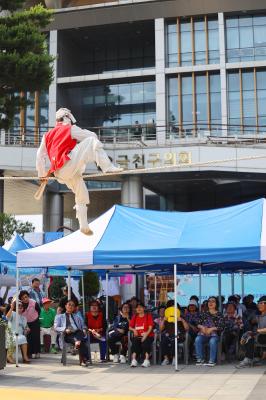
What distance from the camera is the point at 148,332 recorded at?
11523 mm

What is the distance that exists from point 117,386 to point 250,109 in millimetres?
27377

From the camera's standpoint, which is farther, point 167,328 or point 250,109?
point 250,109

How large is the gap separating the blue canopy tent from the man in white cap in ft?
13.6

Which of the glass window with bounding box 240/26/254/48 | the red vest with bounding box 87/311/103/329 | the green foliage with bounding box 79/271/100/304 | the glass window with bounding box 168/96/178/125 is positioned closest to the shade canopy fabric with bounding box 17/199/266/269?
the red vest with bounding box 87/311/103/329

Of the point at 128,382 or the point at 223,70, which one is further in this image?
the point at 223,70

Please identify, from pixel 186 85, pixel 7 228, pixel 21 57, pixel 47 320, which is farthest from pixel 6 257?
pixel 186 85

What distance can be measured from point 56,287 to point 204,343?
9313 millimetres

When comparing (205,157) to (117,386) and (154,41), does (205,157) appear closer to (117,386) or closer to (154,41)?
(154,41)

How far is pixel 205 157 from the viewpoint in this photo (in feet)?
89.0

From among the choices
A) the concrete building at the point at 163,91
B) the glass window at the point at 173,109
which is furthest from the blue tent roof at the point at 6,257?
the glass window at the point at 173,109

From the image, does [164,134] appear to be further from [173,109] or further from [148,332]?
[148,332]

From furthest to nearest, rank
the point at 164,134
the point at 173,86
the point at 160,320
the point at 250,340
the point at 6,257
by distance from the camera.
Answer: the point at 173,86 < the point at 164,134 < the point at 6,257 < the point at 160,320 < the point at 250,340

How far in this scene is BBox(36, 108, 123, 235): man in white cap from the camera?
6.52 m

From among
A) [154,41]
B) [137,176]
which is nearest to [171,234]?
[137,176]
